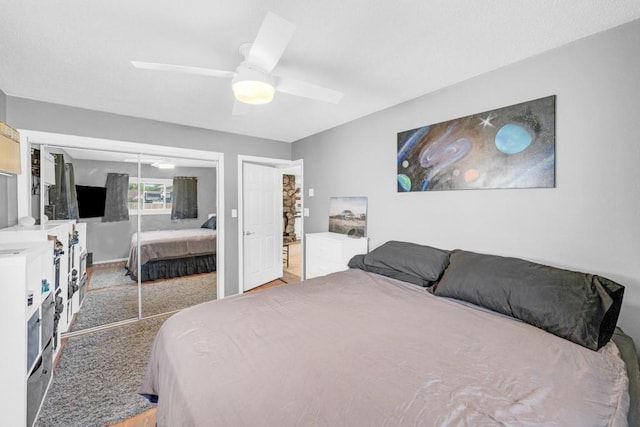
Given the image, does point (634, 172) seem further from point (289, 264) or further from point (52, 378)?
point (289, 264)

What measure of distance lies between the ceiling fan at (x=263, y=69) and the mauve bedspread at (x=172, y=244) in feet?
7.49

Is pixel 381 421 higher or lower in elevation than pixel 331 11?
lower

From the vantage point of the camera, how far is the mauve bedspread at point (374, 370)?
86 centimetres

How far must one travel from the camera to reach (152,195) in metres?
3.29

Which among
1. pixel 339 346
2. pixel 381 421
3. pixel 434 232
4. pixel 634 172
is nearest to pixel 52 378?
pixel 339 346

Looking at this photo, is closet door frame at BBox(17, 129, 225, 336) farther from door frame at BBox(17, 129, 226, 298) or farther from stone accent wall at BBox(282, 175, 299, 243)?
stone accent wall at BBox(282, 175, 299, 243)

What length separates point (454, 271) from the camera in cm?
189

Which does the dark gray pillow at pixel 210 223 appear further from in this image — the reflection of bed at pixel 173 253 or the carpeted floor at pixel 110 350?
the carpeted floor at pixel 110 350

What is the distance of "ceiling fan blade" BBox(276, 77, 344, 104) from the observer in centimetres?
174

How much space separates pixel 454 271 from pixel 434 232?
26.9 inches

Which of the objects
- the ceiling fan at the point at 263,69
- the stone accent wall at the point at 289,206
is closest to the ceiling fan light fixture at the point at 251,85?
the ceiling fan at the point at 263,69

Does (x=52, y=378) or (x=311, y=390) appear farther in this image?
(x=52, y=378)

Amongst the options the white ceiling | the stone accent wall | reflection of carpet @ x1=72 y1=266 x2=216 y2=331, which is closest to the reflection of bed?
reflection of carpet @ x1=72 y1=266 x2=216 y2=331

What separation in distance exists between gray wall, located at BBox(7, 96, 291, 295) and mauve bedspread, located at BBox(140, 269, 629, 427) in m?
2.35
